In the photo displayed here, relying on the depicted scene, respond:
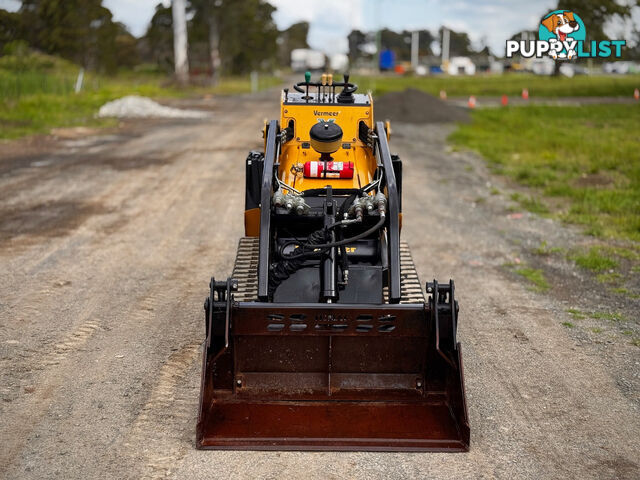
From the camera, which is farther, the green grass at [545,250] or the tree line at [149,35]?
the tree line at [149,35]

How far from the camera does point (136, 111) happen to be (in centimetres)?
2894

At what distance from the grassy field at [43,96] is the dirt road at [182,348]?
9358 millimetres

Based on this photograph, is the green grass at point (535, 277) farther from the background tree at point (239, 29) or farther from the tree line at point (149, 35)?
the background tree at point (239, 29)

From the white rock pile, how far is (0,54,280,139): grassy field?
57 centimetres

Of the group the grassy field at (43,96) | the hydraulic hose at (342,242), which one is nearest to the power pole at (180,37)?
the grassy field at (43,96)

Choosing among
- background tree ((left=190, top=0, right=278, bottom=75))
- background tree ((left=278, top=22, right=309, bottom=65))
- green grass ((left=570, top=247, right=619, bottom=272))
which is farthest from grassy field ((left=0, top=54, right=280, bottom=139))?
background tree ((left=278, top=22, right=309, bottom=65))

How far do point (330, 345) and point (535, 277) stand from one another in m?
4.48

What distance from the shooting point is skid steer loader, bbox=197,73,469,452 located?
5.62 meters

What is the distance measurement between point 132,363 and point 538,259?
5989 mm

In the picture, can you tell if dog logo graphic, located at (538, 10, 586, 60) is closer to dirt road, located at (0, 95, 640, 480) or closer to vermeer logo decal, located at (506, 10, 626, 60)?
vermeer logo decal, located at (506, 10, 626, 60)

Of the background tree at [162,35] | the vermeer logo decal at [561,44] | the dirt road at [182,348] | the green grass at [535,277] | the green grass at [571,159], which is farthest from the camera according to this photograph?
the background tree at [162,35]

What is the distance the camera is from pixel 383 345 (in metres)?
6.17

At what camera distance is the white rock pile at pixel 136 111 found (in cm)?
2827

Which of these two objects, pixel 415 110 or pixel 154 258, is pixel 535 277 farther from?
pixel 415 110
